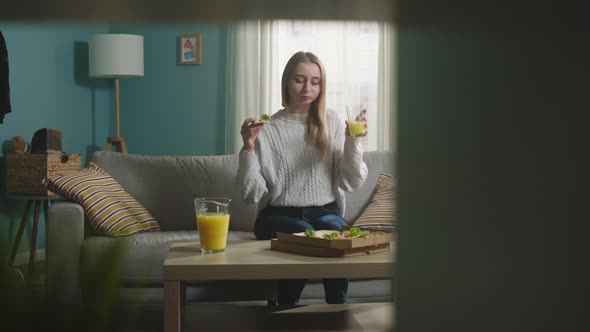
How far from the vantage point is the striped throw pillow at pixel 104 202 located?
3.00 metres

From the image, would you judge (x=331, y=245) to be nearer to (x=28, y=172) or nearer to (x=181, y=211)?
(x=181, y=211)

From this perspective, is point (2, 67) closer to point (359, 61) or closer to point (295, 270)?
point (295, 270)

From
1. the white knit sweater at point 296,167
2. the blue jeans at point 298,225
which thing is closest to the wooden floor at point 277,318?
the blue jeans at point 298,225

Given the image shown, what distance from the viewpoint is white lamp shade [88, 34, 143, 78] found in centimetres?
456

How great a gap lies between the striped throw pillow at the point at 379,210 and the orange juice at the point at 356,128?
1.21 feet

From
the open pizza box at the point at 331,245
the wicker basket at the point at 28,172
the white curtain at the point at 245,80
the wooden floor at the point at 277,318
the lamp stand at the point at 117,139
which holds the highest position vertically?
the white curtain at the point at 245,80

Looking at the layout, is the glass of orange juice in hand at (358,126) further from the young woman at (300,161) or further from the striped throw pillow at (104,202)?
the striped throw pillow at (104,202)

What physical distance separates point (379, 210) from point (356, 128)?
1.81ft

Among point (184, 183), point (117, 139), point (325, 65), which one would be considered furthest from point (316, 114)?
point (117, 139)

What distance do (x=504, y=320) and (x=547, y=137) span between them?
33 mm

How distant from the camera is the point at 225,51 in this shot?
519 centimetres

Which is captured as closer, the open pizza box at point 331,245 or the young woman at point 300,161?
the open pizza box at point 331,245

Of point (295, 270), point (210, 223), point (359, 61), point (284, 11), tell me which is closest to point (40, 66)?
point (359, 61)

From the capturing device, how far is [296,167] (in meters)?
2.91
